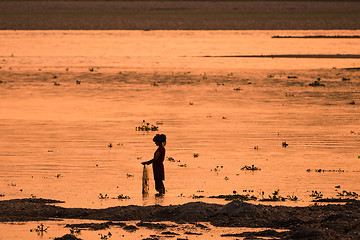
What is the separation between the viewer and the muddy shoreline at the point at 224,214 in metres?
14.9

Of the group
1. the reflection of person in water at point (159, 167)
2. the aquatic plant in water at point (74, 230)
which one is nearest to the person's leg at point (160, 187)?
the reflection of person in water at point (159, 167)

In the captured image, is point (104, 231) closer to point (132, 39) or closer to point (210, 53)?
point (210, 53)

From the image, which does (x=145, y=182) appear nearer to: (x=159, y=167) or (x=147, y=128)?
(x=159, y=167)

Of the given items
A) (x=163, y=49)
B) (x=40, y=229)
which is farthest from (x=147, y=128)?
(x=163, y=49)

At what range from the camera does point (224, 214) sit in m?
15.7

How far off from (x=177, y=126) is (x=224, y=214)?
14324mm

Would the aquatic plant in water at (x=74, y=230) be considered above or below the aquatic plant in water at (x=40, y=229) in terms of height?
below

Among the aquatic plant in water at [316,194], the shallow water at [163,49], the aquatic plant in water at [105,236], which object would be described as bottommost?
the aquatic plant in water at [105,236]

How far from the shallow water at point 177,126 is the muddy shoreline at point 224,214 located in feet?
3.35

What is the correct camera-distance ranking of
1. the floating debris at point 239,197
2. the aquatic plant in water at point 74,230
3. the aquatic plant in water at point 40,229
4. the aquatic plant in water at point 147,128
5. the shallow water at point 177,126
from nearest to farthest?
the aquatic plant in water at point 74,230, the aquatic plant in water at point 40,229, the floating debris at point 239,197, the shallow water at point 177,126, the aquatic plant in water at point 147,128

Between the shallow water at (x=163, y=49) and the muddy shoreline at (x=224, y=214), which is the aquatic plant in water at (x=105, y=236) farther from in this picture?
the shallow water at (x=163, y=49)

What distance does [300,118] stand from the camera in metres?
32.2

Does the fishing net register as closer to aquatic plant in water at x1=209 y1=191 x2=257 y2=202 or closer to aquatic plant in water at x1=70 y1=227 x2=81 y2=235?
aquatic plant in water at x1=209 y1=191 x2=257 y2=202

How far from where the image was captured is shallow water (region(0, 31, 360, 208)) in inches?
779
